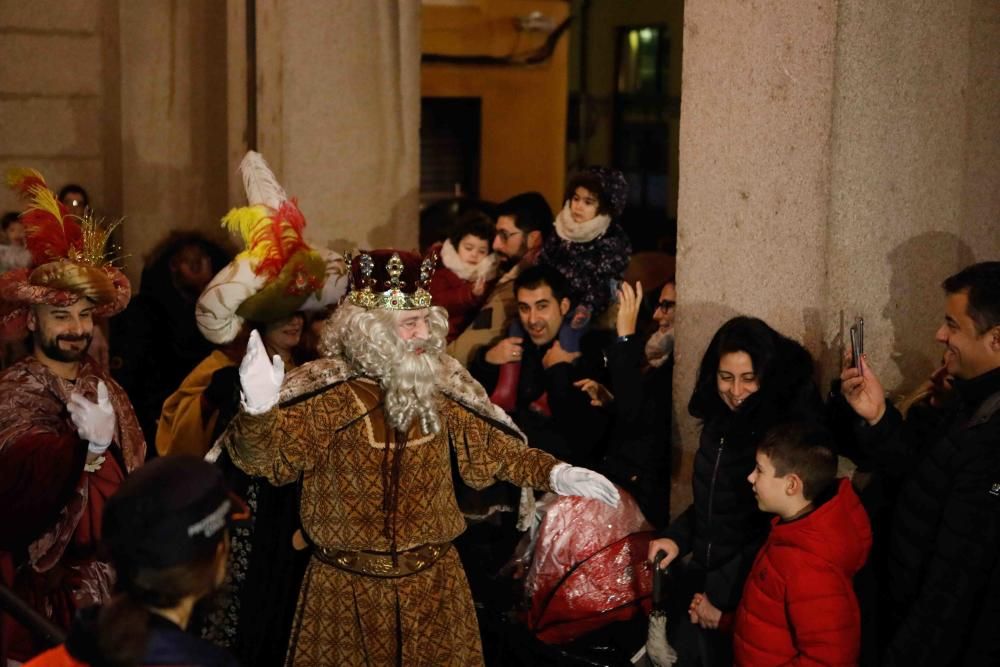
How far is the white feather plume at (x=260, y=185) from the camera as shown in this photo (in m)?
5.63

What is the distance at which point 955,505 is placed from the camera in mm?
4141

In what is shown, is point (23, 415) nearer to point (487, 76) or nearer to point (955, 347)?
point (955, 347)

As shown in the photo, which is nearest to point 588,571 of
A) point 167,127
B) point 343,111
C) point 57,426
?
point 57,426

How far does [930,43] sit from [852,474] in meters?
1.51

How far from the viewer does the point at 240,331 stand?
18.4ft

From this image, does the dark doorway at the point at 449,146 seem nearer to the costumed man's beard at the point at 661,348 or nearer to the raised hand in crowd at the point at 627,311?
the costumed man's beard at the point at 661,348

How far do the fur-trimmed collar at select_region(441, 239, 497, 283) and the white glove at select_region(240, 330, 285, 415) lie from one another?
250cm

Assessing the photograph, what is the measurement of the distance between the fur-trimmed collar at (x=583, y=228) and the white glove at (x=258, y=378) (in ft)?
7.64

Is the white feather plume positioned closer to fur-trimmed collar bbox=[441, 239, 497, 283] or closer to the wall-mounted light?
fur-trimmed collar bbox=[441, 239, 497, 283]

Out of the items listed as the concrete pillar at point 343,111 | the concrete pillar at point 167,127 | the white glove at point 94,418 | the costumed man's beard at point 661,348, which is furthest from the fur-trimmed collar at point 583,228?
the concrete pillar at point 167,127

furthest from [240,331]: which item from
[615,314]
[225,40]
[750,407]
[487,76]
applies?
[487,76]

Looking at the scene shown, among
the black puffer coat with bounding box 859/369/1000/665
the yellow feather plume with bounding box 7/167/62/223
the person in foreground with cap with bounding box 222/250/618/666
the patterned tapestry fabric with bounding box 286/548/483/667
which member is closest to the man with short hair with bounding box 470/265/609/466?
the person in foreground with cap with bounding box 222/250/618/666

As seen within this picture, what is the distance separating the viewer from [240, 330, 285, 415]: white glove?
13.0ft

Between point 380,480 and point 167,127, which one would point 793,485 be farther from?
point 167,127
